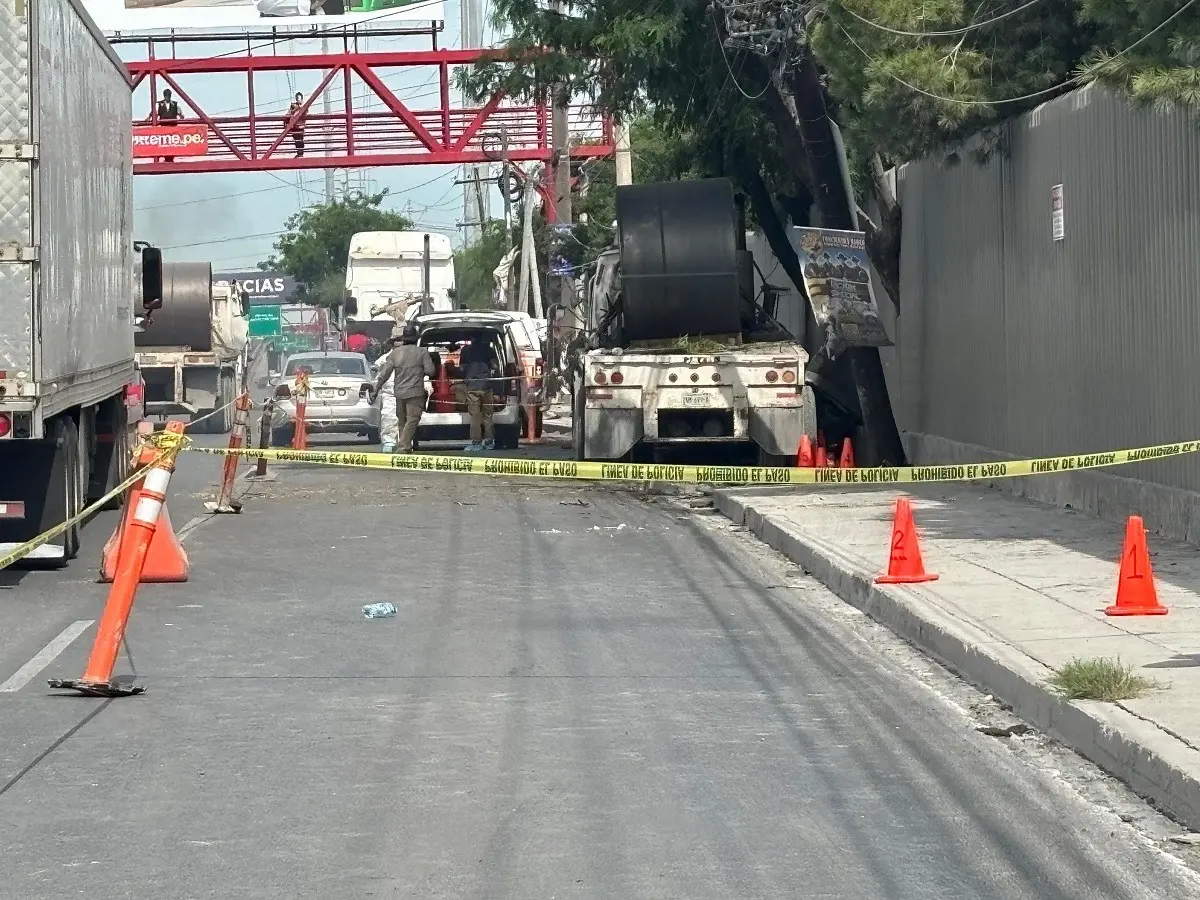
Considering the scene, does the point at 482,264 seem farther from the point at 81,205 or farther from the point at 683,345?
the point at 81,205

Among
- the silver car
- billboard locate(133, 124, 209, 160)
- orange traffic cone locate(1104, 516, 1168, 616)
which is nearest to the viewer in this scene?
orange traffic cone locate(1104, 516, 1168, 616)

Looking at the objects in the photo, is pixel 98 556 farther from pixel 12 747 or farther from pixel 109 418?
pixel 12 747

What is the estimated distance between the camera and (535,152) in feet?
154

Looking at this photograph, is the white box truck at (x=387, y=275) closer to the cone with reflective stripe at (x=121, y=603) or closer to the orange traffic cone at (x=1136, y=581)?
the orange traffic cone at (x=1136, y=581)

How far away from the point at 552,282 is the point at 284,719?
27.3 m

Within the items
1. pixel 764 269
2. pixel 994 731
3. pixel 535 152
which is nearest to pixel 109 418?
pixel 994 731

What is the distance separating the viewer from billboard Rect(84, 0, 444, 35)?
4619 cm

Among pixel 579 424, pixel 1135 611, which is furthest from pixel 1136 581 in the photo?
pixel 579 424

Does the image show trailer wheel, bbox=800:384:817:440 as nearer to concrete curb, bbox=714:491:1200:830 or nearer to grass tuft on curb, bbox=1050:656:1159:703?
concrete curb, bbox=714:491:1200:830

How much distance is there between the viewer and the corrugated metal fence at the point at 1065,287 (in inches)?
546

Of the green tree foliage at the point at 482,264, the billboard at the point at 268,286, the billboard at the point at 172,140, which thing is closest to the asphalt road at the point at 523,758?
the billboard at the point at 172,140

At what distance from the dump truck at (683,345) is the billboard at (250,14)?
23.6 metres

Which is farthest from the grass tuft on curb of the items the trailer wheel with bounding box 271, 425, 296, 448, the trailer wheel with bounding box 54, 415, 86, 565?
the trailer wheel with bounding box 271, 425, 296, 448

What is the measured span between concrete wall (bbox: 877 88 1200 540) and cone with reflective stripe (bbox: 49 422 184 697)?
24.1ft
